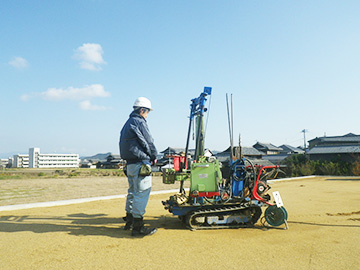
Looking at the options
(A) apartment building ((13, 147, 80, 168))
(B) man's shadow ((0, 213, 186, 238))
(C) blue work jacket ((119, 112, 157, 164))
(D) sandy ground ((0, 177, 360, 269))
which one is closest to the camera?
(D) sandy ground ((0, 177, 360, 269))

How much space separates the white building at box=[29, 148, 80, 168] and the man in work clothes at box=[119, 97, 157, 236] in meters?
103

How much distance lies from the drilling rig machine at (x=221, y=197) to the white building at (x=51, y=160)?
10313 cm

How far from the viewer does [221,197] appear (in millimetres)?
5188

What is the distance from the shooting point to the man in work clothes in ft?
14.7

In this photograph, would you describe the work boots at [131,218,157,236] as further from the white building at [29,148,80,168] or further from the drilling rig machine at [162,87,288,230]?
the white building at [29,148,80,168]

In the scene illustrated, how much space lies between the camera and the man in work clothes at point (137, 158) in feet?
14.7

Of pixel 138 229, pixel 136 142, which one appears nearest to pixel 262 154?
pixel 136 142

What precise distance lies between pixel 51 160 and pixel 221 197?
10952cm

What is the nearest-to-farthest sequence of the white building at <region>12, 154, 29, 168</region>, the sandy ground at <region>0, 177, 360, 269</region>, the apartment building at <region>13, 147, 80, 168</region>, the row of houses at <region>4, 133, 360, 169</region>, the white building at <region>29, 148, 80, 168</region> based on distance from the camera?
the sandy ground at <region>0, 177, 360, 269</region> < the row of houses at <region>4, 133, 360, 169</region> < the white building at <region>29, 148, 80, 168</region> < the apartment building at <region>13, 147, 80, 168</region> < the white building at <region>12, 154, 29, 168</region>

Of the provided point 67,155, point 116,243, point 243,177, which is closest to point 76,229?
point 116,243

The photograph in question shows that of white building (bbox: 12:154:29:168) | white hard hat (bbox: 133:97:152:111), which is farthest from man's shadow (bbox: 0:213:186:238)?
white building (bbox: 12:154:29:168)

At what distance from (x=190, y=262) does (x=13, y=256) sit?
7.29 ft

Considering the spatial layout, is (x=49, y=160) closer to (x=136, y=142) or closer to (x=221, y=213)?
(x=136, y=142)

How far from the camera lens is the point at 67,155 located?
10400cm
